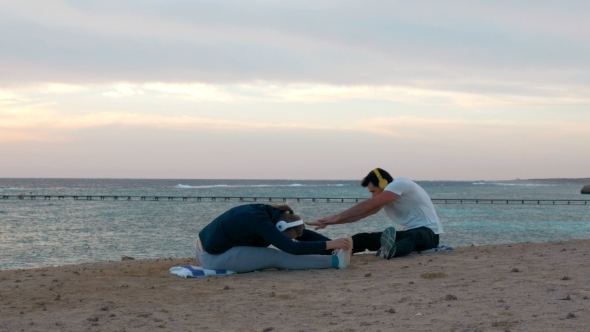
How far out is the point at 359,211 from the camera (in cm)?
746

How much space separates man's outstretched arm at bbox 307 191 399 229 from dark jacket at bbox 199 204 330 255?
441 mm

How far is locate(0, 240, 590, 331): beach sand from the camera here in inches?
176

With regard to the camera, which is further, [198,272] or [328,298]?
[198,272]

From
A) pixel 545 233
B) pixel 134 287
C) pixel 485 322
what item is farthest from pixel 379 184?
pixel 545 233

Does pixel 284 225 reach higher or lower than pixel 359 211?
lower

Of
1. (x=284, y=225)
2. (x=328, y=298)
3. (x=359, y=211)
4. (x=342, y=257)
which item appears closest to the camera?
(x=328, y=298)

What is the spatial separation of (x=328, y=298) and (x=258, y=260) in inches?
63.0

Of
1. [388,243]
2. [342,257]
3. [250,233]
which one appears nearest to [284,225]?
[250,233]

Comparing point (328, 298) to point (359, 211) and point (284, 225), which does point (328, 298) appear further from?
point (359, 211)

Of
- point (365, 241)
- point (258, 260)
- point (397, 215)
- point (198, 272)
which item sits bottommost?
point (198, 272)

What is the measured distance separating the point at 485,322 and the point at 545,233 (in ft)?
81.3

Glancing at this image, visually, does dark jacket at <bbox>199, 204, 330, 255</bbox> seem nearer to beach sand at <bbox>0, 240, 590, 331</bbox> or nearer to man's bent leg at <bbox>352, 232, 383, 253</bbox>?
beach sand at <bbox>0, 240, 590, 331</bbox>

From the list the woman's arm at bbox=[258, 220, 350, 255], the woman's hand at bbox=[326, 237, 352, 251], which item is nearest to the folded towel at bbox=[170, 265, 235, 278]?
the woman's arm at bbox=[258, 220, 350, 255]

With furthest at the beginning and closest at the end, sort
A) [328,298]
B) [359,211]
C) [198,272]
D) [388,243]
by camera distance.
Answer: [388,243] → [359,211] → [198,272] → [328,298]
